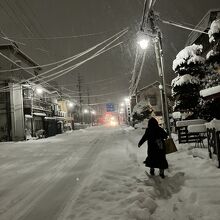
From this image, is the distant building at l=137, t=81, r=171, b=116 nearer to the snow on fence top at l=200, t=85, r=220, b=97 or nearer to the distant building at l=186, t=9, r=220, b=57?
the distant building at l=186, t=9, r=220, b=57

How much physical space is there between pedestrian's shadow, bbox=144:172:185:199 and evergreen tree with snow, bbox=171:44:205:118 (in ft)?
32.5

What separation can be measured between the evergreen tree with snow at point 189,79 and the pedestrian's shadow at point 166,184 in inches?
390

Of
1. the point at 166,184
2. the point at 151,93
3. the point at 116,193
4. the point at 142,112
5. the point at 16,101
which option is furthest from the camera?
the point at 151,93

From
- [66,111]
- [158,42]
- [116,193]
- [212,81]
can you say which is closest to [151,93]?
[66,111]

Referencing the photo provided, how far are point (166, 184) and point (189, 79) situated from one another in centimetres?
1126

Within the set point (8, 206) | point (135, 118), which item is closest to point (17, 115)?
point (135, 118)

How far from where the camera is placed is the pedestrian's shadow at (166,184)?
709 centimetres

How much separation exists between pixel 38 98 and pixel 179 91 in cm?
3253

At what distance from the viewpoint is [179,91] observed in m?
18.2

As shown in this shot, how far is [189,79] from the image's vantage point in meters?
18.1

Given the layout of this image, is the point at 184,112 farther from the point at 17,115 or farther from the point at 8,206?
the point at 17,115

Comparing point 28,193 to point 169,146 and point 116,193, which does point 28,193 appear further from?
point 169,146

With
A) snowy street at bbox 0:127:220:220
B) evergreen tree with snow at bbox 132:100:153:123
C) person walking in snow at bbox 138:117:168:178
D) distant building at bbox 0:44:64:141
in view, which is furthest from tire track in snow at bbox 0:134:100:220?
evergreen tree with snow at bbox 132:100:153:123

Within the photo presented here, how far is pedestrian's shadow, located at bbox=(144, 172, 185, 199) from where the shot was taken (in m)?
7.09
